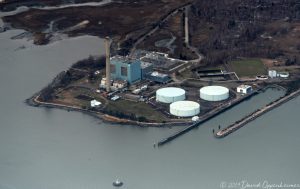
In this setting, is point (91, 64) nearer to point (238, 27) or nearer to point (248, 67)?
point (248, 67)

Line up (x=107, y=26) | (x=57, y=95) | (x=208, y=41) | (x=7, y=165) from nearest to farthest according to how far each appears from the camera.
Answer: (x=7, y=165) < (x=57, y=95) < (x=208, y=41) < (x=107, y=26)

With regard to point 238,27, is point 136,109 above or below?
below

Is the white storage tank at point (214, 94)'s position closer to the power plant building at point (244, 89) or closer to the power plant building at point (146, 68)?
the power plant building at point (244, 89)

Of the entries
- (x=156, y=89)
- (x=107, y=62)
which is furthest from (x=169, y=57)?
(x=107, y=62)

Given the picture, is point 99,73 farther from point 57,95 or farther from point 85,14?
point 85,14

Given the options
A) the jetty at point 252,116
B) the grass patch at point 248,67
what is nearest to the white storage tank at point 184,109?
the jetty at point 252,116

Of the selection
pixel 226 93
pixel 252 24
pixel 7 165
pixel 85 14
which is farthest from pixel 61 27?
pixel 7 165

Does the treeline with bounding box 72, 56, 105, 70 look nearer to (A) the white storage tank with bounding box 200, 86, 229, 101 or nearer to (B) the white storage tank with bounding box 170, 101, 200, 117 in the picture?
(A) the white storage tank with bounding box 200, 86, 229, 101

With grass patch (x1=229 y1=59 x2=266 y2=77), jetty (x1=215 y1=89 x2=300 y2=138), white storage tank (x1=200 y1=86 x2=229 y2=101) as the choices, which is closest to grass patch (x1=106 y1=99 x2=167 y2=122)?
white storage tank (x1=200 y1=86 x2=229 y2=101)
